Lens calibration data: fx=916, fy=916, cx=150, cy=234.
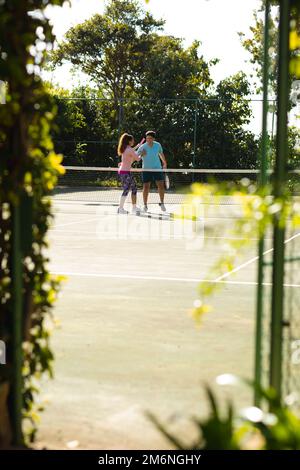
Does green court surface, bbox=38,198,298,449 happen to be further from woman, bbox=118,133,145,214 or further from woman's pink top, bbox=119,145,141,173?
woman's pink top, bbox=119,145,141,173

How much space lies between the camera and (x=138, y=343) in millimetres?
6383

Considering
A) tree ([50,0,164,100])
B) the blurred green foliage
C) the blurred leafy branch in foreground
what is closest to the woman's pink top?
the blurred green foliage

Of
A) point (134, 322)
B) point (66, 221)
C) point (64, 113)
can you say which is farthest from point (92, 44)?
point (134, 322)

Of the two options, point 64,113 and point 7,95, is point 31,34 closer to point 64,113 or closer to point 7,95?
point 7,95

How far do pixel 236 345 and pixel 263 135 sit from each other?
2589mm

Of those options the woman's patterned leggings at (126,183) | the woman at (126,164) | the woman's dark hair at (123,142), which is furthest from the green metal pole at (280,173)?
the woman's dark hair at (123,142)

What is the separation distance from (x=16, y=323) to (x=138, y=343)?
271cm

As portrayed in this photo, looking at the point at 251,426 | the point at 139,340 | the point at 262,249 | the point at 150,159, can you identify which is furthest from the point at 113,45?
the point at 251,426

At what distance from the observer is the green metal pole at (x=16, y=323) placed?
3.72 meters

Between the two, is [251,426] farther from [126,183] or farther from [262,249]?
[126,183]

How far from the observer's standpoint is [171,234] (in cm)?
1477

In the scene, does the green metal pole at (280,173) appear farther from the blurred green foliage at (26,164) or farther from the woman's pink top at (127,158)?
the woman's pink top at (127,158)

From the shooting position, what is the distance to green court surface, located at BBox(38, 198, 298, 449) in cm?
449

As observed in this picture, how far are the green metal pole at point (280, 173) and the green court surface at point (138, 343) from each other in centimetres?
36
